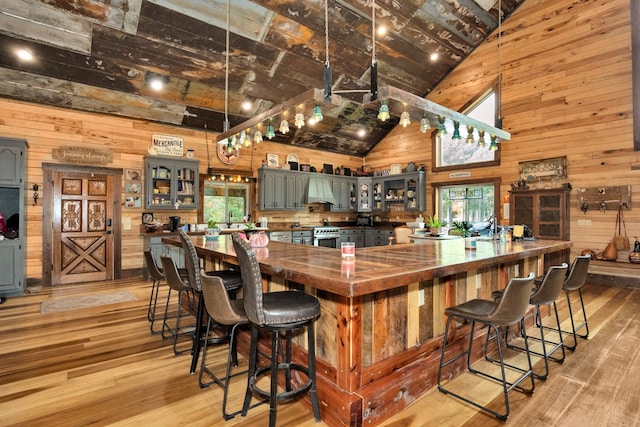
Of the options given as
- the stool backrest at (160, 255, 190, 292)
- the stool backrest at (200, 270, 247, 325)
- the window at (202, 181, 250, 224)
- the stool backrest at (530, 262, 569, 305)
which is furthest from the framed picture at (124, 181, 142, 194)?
the stool backrest at (530, 262, 569, 305)

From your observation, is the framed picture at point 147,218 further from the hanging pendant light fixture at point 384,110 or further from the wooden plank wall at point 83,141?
the hanging pendant light fixture at point 384,110

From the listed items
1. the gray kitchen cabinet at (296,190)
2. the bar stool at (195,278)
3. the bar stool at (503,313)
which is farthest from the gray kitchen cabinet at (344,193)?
the bar stool at (503,313)

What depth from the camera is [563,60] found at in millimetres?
6047

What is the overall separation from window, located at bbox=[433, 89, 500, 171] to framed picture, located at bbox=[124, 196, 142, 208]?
239 inches

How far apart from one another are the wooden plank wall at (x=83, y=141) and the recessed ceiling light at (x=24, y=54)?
0.81 metres

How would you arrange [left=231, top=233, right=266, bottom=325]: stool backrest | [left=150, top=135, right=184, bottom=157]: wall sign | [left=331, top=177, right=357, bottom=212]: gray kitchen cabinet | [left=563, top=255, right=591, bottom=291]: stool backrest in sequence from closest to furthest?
[left=231, top=233, right=266, bottom=325]: stool backrest, [left=563, top=255, right=591, bottom=291]: stool backrest, [left=150, top=135, right=184, bottom=157]: wall sign, [left=331, top=177, right=357, bottom=212]: gray kitchen cabinet

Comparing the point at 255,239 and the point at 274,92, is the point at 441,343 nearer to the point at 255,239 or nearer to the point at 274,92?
the point at 255,239

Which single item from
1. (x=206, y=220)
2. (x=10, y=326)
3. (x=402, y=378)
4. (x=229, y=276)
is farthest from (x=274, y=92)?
(x=402, y=378)

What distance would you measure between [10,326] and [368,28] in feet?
21.4

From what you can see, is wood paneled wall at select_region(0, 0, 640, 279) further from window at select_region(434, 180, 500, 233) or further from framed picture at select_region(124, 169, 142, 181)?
window at select_region(434, 180, 500, 233)

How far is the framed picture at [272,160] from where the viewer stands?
7859mm

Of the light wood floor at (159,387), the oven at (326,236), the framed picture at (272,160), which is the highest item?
the framed picture at (272,160)

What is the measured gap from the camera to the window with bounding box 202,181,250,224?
711 cm

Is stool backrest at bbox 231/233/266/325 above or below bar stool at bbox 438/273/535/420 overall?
above
